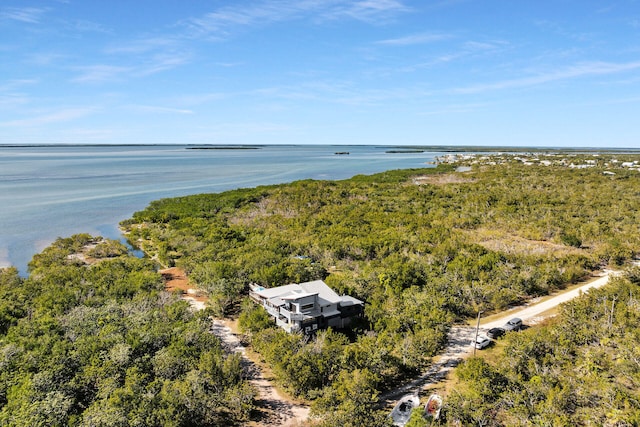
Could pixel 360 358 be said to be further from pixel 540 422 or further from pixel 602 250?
pixel 602 250

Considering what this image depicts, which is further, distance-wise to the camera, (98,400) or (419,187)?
(419,187)

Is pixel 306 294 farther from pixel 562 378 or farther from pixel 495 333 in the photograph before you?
pixel 562 378

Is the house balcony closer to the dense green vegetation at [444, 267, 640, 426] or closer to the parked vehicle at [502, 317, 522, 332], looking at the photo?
the dense green vegetation at [444, 267, 640, 426]

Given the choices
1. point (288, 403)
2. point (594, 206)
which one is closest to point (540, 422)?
point (288, 403)

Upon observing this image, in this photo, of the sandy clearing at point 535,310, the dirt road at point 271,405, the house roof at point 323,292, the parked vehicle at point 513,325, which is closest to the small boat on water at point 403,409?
the dirt road at point 271,405

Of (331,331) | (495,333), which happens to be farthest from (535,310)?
(331,331)

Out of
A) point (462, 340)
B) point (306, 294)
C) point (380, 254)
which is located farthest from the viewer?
point (380, 254)
